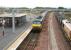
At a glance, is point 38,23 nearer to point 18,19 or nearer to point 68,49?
point 18,19

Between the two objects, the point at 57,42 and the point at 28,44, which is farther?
the point at 57,42

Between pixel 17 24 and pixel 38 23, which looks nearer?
pixel 38 23

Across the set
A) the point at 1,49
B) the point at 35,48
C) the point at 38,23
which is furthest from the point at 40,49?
the point at 38,23

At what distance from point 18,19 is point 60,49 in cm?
2819

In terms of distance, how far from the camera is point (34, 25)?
4019 centimetres

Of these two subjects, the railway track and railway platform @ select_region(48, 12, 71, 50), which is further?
railway platform @ select_region(48, 12, 71, 50)

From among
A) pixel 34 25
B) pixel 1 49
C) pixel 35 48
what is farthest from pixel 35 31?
pixel 1 49

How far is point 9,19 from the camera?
48.6 metres

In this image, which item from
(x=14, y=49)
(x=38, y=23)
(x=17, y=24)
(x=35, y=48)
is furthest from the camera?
(x=17, y=24)

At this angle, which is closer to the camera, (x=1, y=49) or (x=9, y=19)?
(x=1, y=49)

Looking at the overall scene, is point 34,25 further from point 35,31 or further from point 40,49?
point 40,49

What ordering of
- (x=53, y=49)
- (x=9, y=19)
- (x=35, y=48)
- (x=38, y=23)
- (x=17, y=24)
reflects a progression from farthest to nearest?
(x=17, y=24)
(x=9, y=19)
(x=38, y=23)
(x=35, y=48)
(x=53, y=49)

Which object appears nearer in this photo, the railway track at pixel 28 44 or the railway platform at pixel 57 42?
the railway track at pixel 28 44

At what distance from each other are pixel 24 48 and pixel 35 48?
1.60 m
